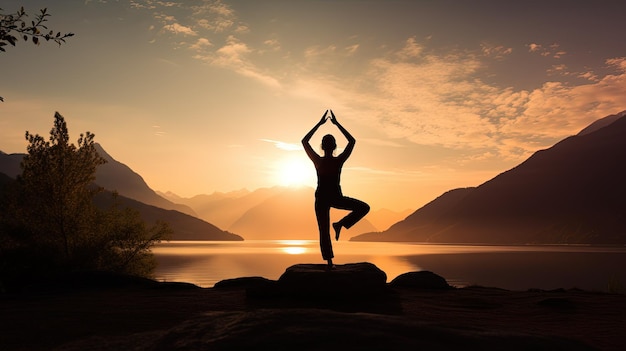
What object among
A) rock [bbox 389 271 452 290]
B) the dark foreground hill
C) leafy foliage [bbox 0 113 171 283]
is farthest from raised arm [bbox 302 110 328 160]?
leafy foliage [bbox 0 113 171 283]

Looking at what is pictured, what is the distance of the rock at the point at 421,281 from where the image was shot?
1923 cm

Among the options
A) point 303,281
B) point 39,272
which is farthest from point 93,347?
point 39,272

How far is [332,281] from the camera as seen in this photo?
14.3 m

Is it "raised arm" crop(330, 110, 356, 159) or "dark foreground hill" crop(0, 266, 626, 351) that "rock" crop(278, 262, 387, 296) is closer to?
"dark foreground hill" crop(0, 266, 626, 351)

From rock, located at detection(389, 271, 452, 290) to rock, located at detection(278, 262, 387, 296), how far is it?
4.54m

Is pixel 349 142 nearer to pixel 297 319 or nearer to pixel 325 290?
pixel 325 290

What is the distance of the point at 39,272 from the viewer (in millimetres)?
28891

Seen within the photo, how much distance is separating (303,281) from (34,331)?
7.39 meters

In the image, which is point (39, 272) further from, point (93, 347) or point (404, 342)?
point (404, 342)

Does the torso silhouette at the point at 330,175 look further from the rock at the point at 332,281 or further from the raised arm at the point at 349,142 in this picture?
the rock at the point at 332,281

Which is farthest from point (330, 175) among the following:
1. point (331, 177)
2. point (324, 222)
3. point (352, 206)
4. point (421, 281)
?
point (421, 281)

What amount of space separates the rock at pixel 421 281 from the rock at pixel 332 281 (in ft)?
14.9

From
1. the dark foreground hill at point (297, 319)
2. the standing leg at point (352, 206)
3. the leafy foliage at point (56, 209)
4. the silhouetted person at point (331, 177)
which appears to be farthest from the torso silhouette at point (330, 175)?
the leafy foliage at point (56, 209)

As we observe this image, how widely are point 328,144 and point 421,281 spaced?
8438mm
